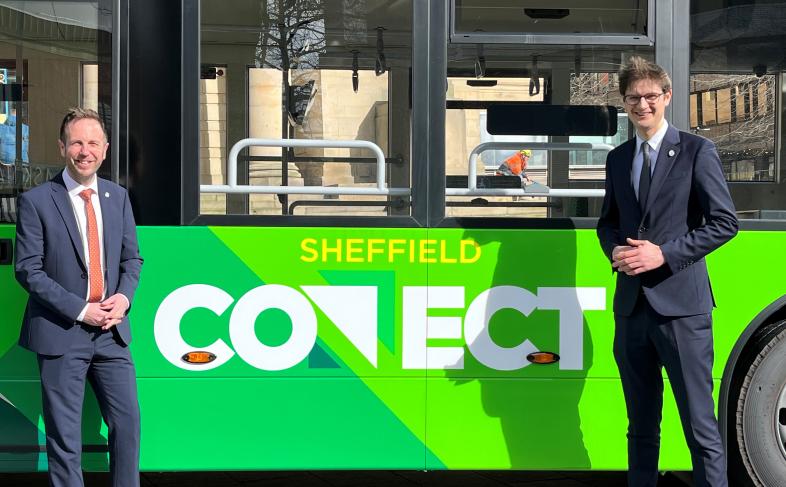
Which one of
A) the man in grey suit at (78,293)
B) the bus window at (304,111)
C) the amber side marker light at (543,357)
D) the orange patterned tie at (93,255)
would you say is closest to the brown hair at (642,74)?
the bus window at (304,111)

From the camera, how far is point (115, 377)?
4406 mm

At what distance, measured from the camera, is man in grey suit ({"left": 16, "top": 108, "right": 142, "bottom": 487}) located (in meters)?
4.26

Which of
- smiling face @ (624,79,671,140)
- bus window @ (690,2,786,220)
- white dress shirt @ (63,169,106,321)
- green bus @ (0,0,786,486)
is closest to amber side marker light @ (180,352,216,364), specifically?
green bus @ (0,0,786,486)

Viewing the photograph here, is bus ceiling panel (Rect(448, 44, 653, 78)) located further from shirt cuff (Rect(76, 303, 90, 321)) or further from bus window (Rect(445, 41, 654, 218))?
shirt cuff (Rect(76, 303, 90, 321))

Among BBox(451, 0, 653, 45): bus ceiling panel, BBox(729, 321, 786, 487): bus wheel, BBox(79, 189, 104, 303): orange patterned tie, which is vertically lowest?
BBox(729, 321, 786, 487): bus wheel

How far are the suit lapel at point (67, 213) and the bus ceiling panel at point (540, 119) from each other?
1.88 m

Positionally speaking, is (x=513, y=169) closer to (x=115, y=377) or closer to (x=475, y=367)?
(x=475, y=367)

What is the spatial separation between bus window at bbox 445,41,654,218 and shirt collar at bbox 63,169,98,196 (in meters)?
1.56

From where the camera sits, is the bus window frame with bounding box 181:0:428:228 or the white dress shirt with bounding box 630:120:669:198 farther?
the bus window frame with bounding box 181:0:428:228

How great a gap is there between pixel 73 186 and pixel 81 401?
2.94 ft

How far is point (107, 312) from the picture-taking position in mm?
4297

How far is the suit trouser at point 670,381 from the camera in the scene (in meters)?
4.22

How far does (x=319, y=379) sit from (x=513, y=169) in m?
1.32

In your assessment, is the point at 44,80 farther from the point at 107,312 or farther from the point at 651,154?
the point at 651,154
